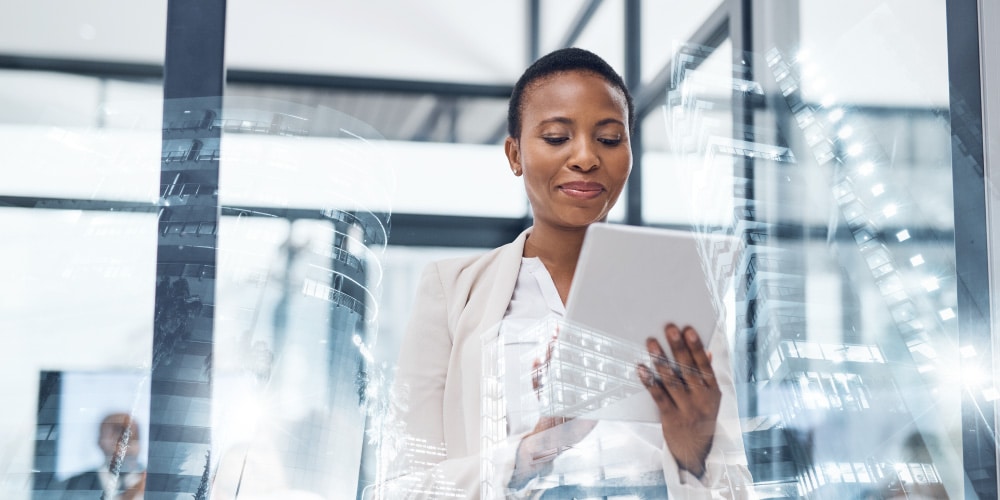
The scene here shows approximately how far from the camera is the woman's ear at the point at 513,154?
1.23 metres

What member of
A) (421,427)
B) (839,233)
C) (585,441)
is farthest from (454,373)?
(839,233)

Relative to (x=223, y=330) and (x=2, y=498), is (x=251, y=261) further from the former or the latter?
(x=2, y=498)

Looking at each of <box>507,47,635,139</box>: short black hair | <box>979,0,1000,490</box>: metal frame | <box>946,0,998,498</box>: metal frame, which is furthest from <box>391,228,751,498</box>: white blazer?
<box>979,0,1000,490</box>: metal frame

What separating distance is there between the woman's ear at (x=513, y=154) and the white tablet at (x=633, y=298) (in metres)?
0.16

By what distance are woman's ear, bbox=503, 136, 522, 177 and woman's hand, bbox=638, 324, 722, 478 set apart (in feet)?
1.05

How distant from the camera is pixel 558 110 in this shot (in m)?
1.21

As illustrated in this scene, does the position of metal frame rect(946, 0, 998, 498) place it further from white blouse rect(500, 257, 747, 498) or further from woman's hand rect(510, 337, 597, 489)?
woman's hand rect(510, 337, 597, 489)

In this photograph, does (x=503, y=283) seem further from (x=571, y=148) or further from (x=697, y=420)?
(x=697, y=420)

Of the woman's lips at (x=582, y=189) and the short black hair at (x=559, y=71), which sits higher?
the short black hair at (x=559, y=71)

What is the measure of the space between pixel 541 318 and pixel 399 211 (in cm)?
26

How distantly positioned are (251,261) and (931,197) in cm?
109

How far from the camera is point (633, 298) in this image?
1.12 meters

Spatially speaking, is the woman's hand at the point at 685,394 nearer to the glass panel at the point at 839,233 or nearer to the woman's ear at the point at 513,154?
the glass panel at the point at 839,233

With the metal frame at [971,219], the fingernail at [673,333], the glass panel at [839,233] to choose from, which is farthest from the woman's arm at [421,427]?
the metal frame at [971,219]
